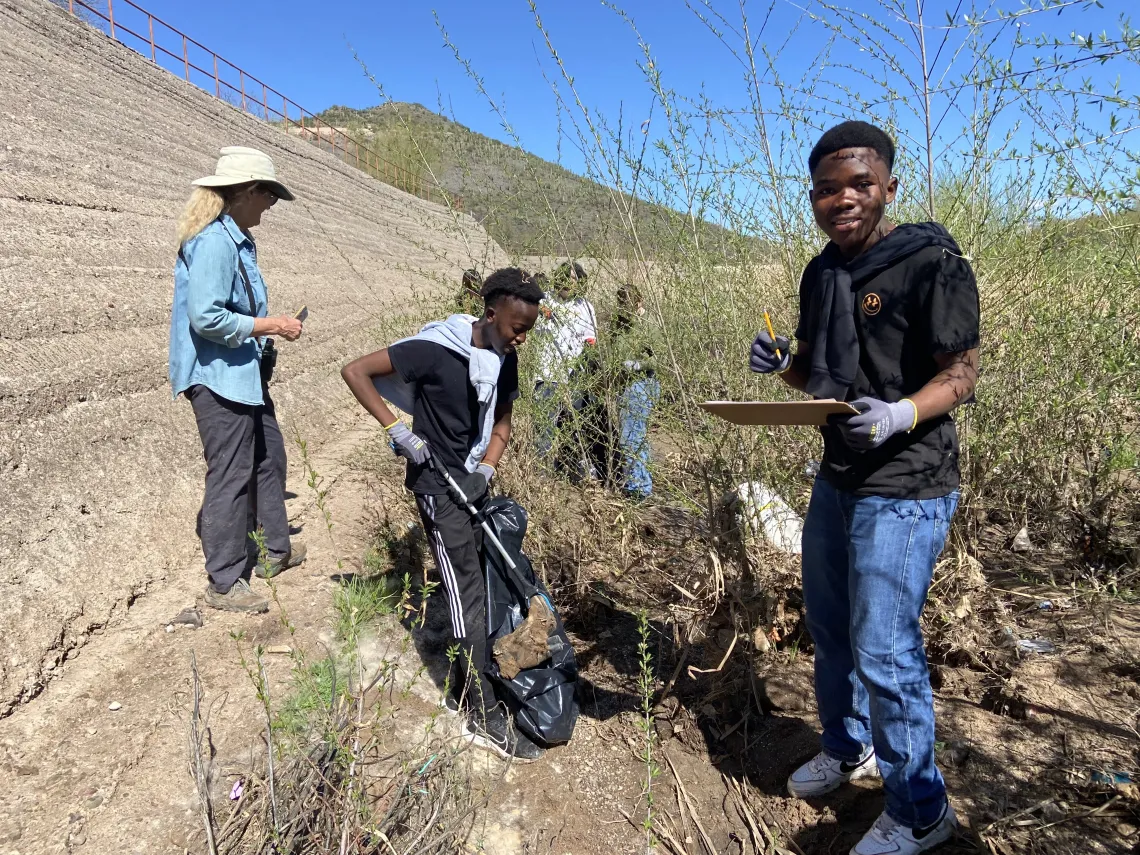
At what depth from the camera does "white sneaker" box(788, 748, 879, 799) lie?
2092mm

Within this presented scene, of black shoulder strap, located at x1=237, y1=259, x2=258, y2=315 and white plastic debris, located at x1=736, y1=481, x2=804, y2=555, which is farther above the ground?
black shoulder strap, located at x1=237, y1=259, x2=258, y2=315

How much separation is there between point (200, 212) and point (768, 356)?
237cm

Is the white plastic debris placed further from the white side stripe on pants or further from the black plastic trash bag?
the white side stripe on pants

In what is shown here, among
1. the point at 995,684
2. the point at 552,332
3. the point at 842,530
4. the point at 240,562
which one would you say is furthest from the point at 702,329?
the point at 240,562

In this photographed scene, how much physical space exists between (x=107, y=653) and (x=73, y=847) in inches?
40.4

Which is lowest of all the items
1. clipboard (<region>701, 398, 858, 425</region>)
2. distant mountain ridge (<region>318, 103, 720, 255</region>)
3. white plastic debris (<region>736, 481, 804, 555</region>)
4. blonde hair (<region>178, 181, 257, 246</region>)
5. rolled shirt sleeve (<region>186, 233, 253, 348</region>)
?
white plastic debris (<region>736, 481, 804, 555</region>)

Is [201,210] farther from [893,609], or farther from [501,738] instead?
[893,609]

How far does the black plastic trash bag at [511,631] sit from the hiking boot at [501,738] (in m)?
0.04

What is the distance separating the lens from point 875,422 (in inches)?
54.4

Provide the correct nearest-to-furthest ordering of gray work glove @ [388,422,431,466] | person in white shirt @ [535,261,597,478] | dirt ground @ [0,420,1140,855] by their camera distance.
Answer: dirt ground @ [0,420,1140,855], gray work glove @ [388,422,431,466], person in white shirt @ [535,261,597,478]

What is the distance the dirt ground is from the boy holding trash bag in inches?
12.3

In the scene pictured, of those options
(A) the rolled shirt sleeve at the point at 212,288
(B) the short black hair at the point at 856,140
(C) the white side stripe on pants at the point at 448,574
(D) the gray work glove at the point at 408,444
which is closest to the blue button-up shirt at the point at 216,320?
(A) the rolled shirt sleeve at the point at 212,288

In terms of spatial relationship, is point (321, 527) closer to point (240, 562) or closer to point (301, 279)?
point (240, 562)

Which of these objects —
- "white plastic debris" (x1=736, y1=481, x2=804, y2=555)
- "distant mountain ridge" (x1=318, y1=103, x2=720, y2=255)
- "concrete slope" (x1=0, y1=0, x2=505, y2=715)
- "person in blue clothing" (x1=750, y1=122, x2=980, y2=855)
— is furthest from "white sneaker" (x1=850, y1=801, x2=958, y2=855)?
"concrete slope" (x1=0, y1=0, x2=505, y2=715)
